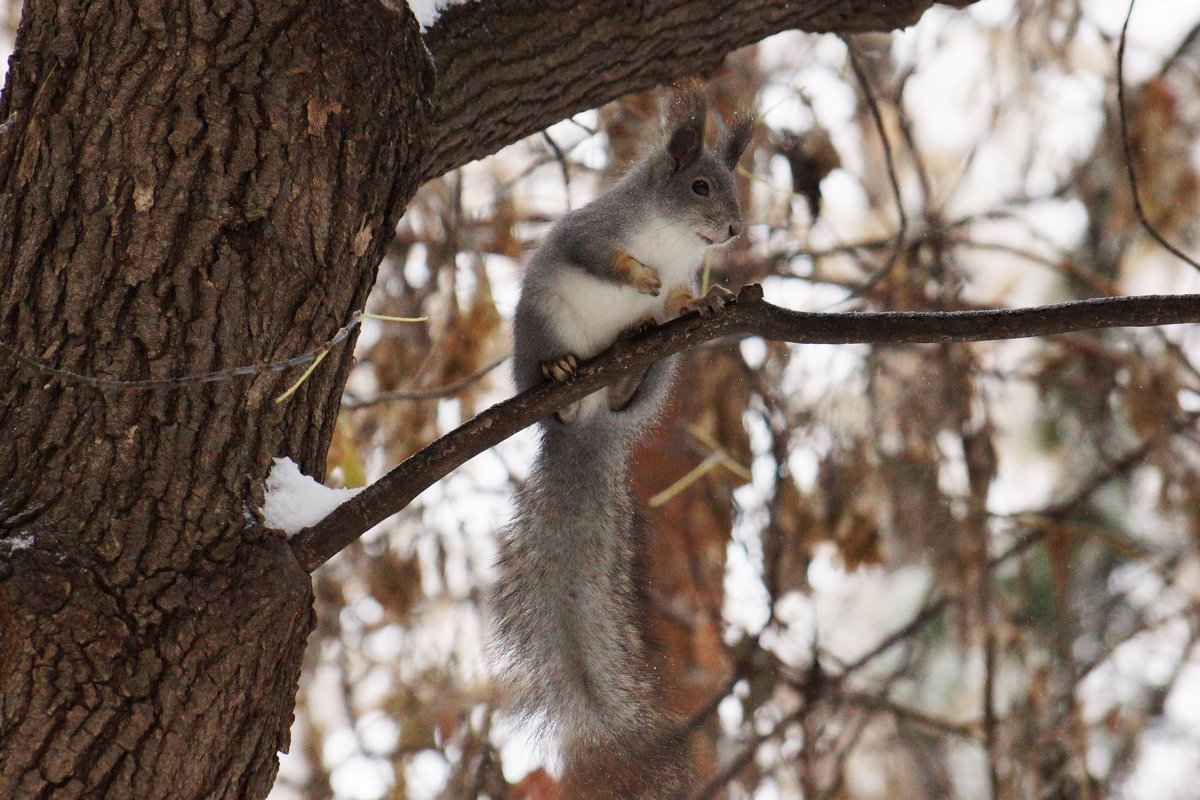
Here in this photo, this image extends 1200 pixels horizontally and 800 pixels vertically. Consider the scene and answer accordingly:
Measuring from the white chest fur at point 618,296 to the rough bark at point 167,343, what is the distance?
52 centimetres

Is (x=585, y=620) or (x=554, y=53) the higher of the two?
(x=554, y=53)

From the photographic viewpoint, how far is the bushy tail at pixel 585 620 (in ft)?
5.32

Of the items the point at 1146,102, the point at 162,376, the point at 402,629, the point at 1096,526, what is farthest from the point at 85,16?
the point at 1096,526

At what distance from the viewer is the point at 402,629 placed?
3234 mm

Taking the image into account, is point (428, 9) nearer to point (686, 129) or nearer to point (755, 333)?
point (686, 129)

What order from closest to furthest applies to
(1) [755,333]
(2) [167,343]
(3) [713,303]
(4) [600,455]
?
(2) [167,343] → (1) [755,333] → (3) [713,303] → (4) [600,455]

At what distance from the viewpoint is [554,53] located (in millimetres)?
1794

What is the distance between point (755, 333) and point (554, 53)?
0.63 m

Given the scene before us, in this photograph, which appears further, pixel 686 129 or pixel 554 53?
pixel 686 129

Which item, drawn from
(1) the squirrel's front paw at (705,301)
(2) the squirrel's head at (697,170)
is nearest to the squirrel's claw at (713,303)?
(1) the squirrel's front paw at (705,301)

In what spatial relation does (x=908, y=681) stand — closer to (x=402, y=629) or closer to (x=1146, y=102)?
(x=402, y=629)

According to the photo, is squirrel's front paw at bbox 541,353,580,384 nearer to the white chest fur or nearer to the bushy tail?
the white chest fur

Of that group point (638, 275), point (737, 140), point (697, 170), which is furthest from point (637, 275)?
point (737, 140)

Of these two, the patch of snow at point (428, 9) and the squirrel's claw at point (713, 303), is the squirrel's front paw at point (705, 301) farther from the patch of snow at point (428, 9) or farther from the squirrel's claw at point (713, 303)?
the patch of snow at point (428, 9)
